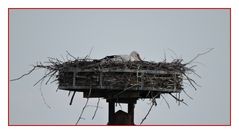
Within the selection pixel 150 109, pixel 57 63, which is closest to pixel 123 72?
pixel 150 109

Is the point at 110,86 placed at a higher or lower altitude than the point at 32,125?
higher

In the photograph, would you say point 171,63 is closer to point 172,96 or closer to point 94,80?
point 172,96

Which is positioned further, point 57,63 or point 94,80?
point 57,63

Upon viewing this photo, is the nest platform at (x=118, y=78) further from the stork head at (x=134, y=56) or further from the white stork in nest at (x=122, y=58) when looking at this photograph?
the stork head at (x=134, y=56)

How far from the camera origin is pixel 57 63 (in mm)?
7336

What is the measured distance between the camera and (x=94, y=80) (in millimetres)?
6676

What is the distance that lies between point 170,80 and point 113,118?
99 cm

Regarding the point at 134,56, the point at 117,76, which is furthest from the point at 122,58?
the point at 117,76

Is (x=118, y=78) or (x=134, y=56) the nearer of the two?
(x=118, y=78)

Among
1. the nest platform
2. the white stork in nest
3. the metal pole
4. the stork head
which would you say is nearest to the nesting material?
the nest platform

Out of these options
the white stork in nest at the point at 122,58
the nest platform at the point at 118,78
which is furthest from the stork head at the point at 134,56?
the nest platform at the point at 118,78

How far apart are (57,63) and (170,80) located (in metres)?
1.67

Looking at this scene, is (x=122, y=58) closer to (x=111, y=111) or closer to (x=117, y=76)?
(x=117, y=76)

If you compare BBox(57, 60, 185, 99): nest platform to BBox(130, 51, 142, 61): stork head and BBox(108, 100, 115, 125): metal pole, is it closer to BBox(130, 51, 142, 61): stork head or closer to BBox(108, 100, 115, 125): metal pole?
BBox(108, 100, 115, 125): metal pole
